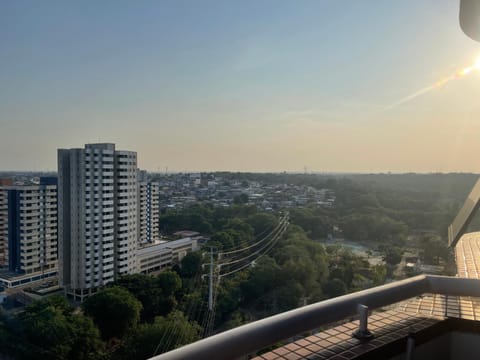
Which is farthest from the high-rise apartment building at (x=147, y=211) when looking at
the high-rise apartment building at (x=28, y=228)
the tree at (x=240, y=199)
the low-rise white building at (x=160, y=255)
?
the tree at (x=240, y=199)

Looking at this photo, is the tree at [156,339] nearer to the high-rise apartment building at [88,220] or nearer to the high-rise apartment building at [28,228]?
the high-rise apartment building at [88,220]

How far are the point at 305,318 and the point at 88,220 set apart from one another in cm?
787

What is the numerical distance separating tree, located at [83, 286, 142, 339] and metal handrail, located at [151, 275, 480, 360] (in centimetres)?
543

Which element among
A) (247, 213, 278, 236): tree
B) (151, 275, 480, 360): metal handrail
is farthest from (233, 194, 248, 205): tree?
(151, 275, 480, 360): metal handrail

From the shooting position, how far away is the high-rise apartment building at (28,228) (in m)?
7.81

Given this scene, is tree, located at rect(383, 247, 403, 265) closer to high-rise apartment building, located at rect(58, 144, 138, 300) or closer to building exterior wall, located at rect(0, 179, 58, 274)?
high-rise apartment building, located at rect(58, 144, 138, 300)

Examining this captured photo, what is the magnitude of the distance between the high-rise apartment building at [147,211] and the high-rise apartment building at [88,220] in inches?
92.8

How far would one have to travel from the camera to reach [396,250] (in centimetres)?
847

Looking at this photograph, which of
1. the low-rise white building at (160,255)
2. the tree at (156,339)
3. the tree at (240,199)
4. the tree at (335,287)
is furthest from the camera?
the tree at (240,199)

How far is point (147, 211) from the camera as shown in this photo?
37.5 ft

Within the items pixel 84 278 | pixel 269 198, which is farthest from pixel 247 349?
pixel 269 198

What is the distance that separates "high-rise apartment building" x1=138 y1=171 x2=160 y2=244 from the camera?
10703 mm

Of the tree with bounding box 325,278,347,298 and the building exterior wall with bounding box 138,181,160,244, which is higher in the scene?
the building exterior wall with bounding box 138,181,160,244

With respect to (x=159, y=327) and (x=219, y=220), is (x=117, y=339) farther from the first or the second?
(x=219, y=220)
